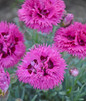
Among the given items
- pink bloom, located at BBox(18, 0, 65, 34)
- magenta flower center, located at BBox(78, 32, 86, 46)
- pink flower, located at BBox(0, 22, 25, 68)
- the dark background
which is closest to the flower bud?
pink flower, located at BBox(0, 22, 25, 68)

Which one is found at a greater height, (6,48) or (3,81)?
(6,48)

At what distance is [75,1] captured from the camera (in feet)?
9.36

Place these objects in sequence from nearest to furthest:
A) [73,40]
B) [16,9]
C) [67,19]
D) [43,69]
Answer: [43,69] → [73,40] → [67,19] → [16,9]

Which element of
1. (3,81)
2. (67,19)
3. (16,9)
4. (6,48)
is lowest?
(3,81)

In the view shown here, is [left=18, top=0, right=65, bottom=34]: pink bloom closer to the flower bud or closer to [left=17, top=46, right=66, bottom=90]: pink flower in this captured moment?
[left=17, top=46, right=66, bottom=90]: pink flower

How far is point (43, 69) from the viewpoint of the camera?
776 millimetres

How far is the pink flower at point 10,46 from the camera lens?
890 millimetres

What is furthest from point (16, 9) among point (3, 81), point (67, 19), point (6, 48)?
point (3, 81)

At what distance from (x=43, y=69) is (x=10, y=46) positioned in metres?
0.25

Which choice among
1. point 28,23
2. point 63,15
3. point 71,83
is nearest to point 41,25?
point 28,23

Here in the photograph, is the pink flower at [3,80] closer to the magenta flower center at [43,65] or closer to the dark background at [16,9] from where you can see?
the magenta flower center at [43,65]

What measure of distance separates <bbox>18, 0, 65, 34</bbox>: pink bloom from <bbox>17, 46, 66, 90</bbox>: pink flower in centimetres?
16

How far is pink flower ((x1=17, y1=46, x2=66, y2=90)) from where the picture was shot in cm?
76

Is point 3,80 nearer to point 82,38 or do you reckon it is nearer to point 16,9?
point 82,38
